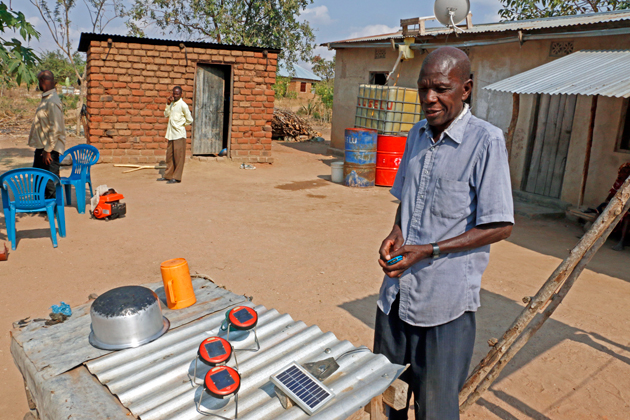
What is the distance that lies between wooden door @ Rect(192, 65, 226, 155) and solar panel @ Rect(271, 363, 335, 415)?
10.0m

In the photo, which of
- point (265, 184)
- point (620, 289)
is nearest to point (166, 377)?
point (620, 289)

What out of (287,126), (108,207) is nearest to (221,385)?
(108,207)

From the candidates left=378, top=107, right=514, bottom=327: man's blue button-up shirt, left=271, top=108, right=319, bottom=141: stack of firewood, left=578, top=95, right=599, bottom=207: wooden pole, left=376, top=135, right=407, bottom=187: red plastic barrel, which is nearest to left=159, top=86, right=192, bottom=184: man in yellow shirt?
left=376, top=135, right=407, bottom=187: red plastic barrel

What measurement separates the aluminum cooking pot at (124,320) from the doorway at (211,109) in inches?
368

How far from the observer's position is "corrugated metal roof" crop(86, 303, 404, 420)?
164 centimetres

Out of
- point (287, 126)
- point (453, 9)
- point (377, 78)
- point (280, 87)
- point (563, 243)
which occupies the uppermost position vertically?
point (453, 9)

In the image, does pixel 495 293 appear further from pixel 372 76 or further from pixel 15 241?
pixel 372 76

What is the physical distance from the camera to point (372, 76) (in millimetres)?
12805

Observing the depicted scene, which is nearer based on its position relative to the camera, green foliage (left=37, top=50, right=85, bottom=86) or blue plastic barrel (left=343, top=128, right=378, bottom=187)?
blue plastic barrel (left=343, top=128, right=378, bottom=187)

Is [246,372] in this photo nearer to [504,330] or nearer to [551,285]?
[551,285]

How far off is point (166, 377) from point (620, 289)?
15.3ft

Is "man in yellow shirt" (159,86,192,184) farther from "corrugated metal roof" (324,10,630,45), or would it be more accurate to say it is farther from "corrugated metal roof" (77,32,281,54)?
"corrugated metal roof" (324,10,630,45)

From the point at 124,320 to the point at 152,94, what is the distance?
9.12m

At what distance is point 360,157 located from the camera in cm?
903
